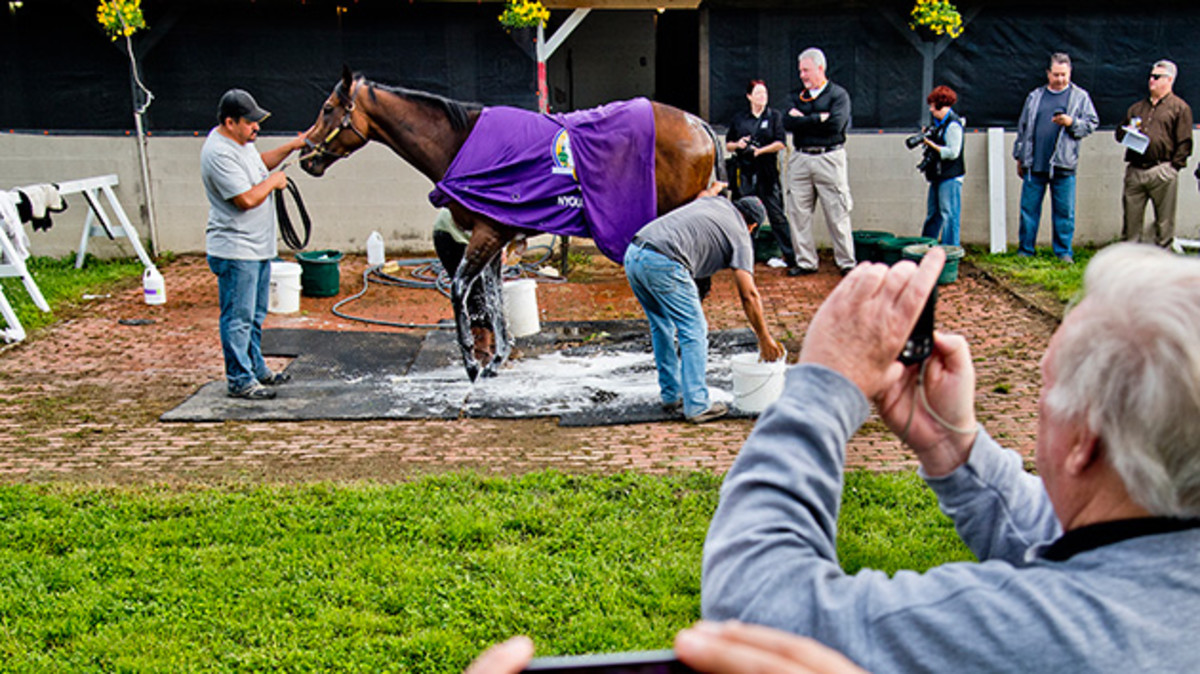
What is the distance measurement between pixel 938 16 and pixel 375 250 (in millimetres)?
6550

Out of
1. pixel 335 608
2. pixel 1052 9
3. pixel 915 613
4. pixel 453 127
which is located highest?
pixel 1052 9

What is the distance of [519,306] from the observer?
8805 millimetres

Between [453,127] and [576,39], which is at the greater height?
[576,39]

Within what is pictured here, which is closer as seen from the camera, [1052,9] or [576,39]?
[1052,9]

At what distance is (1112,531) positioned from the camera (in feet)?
4.45

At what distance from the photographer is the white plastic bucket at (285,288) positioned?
959cm

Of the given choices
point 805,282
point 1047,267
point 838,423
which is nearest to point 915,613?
point 838,423

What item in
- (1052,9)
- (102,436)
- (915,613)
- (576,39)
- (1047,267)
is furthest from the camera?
(576,39)

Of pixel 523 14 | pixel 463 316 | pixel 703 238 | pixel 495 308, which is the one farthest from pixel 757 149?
pixel 703 238

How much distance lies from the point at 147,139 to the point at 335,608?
31.8 ft

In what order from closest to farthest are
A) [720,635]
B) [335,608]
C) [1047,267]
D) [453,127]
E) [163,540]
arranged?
1. [720,635]
2. [335,608]
3. [163,540]
4. [453,127]
5. [1047,267]

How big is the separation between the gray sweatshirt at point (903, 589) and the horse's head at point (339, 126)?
6.74 metres

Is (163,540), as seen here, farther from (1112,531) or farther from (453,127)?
(1112,531)

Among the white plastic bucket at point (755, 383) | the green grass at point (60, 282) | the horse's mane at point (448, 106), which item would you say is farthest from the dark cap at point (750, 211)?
the green grass at point (60, 282)
